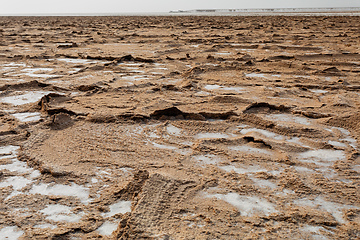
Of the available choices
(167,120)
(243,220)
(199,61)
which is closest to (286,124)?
(167,120)

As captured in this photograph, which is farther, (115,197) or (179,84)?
(179,84)

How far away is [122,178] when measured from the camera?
5.99 feet

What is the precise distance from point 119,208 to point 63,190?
0.37 metres

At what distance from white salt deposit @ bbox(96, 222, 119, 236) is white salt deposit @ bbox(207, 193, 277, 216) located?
54cm

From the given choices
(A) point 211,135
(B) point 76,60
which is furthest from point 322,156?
(B) point 76,60

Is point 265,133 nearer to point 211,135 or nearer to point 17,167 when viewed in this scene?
point 211,135

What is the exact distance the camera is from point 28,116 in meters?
2.76

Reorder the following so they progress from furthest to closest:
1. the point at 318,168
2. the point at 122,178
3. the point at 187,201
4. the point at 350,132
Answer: the point at 350,132
the point at 318,168
the point at 122,178
the point at 187,201

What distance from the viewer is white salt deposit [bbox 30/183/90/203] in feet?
5.50

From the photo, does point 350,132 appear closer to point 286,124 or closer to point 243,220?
point 286,124

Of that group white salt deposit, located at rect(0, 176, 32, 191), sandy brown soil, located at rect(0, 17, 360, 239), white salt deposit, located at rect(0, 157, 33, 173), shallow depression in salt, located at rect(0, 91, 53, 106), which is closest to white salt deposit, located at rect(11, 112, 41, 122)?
sandy brown soil, located at rect(0, 17, 360, 239)

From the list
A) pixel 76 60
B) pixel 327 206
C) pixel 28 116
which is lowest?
pixel 327 206

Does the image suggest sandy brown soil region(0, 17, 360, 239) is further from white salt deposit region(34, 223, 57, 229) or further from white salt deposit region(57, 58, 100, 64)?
white salt deposit region(57, 58, 100, 64)

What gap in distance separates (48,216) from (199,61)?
408cm
